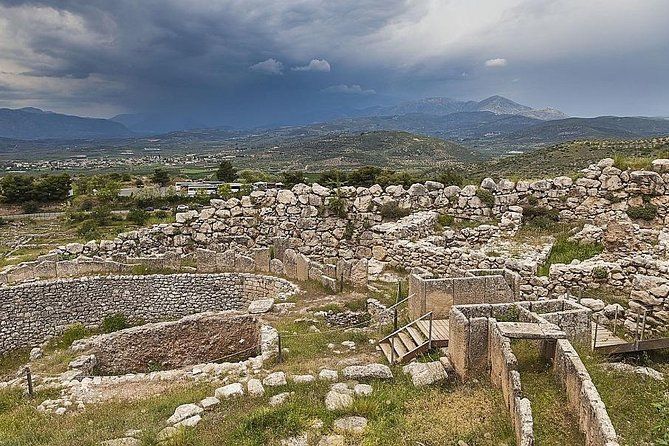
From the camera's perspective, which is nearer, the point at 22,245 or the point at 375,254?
the point at 375,254

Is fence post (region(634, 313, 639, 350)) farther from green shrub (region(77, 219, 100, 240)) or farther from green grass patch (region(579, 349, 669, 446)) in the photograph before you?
green shrub (region(77, 219, 100, 240))

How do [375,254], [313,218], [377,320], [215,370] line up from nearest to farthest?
[215,370], [377,320], [375,254], [313,218]

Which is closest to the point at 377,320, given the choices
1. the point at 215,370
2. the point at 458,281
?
the point at 458,281

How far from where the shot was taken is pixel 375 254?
62.4 feet

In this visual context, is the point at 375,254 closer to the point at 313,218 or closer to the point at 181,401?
the point at 313,218

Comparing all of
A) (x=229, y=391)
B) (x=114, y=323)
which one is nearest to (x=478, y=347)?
(x=229, y=391)

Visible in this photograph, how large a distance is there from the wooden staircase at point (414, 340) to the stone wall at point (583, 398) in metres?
2.84

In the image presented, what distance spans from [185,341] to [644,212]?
17.1 meters

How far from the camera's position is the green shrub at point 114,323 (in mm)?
16141

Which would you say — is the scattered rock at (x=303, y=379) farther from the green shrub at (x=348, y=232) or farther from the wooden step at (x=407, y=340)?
the green shrub at (x=348, y=232)

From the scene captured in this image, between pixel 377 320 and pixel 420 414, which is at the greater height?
pixel 420 414

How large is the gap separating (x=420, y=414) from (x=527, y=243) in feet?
39.1

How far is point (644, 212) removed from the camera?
716 inches

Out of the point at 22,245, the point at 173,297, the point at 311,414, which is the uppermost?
the point at 311,414
